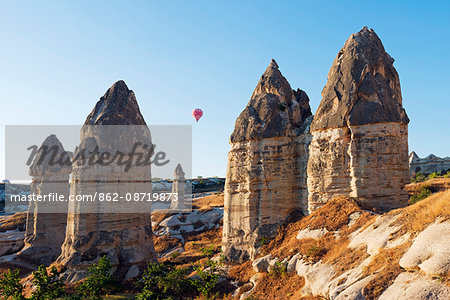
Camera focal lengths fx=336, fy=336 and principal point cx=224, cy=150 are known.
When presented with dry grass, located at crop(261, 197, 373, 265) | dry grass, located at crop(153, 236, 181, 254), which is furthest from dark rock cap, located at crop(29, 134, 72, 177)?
dry grass, located at crop(261, 197, 373, 265)

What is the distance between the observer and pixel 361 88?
16344mm

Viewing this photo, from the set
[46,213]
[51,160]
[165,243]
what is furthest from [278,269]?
[51,160]

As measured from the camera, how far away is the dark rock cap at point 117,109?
64.5ft

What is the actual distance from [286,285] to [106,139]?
12568 millimetres

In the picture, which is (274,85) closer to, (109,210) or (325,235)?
(325,235)

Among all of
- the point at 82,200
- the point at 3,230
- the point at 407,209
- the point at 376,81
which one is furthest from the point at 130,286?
the point at 3,230

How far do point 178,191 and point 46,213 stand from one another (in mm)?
22935

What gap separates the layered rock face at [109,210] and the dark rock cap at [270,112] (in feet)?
20.2

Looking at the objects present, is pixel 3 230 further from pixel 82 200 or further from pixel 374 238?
pixel 374 238

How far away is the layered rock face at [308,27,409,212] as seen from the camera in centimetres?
1523

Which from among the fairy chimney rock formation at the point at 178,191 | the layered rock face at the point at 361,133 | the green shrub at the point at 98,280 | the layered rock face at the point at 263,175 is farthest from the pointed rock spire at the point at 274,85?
the fairy chimney rock formation at the point at 178,191

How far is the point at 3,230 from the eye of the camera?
108 ft

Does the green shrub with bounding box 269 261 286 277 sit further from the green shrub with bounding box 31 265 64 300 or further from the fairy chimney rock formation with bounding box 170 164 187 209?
the fairy chimney rock formation with bounding box 170 164 187 209

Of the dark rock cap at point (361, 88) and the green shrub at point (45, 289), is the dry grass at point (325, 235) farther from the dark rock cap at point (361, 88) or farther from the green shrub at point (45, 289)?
the green shrub at point (45, 289)
